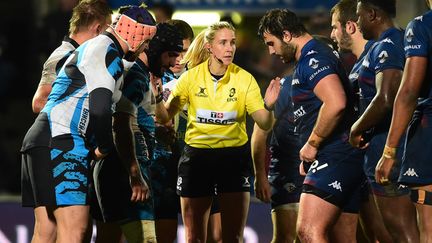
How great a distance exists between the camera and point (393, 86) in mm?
7234

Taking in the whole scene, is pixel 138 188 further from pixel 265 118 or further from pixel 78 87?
pixel 265 118

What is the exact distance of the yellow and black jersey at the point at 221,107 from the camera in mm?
9016

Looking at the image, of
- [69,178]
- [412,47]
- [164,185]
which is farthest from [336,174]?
[164,185]

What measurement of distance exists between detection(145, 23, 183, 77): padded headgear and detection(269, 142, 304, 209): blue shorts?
3.74 ft

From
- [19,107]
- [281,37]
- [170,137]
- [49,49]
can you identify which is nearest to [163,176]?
[170,137]

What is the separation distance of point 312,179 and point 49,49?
6.15 m

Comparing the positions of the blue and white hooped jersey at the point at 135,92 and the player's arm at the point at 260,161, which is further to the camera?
the player's arm at the point at 260,161

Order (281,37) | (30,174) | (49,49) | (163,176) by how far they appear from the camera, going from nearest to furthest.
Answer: (30,174)
(281,37)
(163,176)
(49,49)

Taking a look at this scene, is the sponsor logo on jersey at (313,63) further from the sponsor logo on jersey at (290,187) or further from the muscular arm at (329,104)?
the sponsor logo on jersey at (290,187)

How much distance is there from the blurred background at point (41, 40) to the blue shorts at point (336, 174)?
3.12 meters

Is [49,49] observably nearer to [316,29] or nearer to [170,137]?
[316,29]

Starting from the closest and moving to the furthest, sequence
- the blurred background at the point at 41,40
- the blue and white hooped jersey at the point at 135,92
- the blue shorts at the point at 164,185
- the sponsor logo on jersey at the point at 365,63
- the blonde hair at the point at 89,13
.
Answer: the sponsor logo on jersey at the point at 365,63 < the blue and white hooped jersey at the point at 135,92 < the blonde hair at the point at 89,13 < the blue shorts at the point at 164,185 < the blurred background at the point at 41,40

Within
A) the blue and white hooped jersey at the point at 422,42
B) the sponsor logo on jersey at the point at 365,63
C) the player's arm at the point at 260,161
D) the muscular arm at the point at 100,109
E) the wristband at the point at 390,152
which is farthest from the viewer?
the player's arm at the point at 260,161

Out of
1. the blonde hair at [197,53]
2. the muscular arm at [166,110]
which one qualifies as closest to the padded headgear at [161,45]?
the muscular arm at [166,110]
